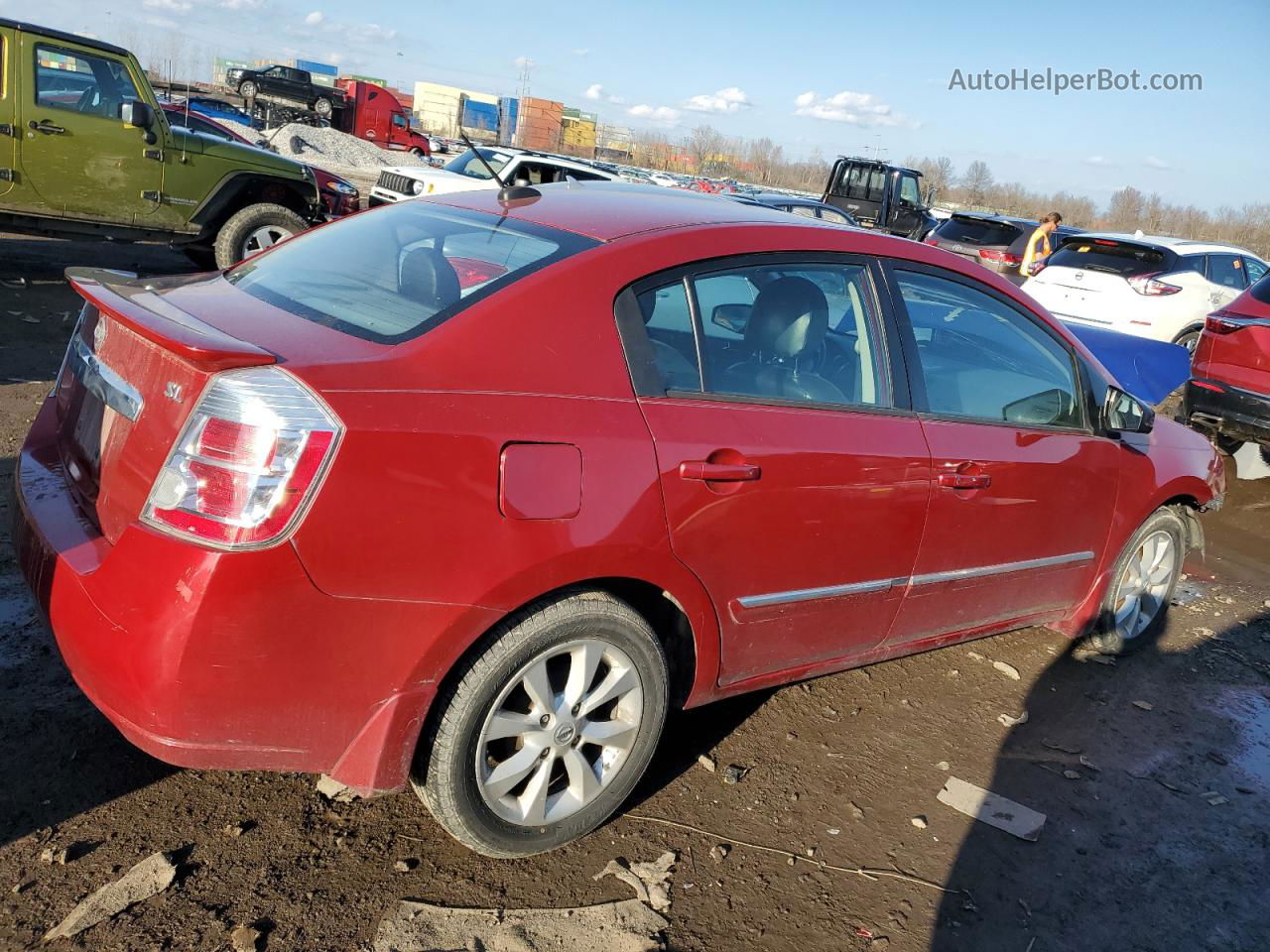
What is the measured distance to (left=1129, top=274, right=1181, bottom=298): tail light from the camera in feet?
35.7

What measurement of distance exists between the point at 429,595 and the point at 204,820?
1.02 m

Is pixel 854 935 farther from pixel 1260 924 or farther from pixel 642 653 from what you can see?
pixel 1260 924

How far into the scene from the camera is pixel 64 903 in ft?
7.67

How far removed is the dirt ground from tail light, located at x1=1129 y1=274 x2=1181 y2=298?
7713mm

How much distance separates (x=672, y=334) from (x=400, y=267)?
2.72 feet

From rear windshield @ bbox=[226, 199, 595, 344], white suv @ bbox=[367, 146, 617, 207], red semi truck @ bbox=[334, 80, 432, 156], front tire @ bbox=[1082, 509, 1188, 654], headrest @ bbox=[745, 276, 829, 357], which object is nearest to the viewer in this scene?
rear windshield @ bbox=[226, 199, 595, 344]

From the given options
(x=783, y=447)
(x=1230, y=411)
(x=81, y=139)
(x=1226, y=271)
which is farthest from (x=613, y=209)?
(x=1226, y=271)

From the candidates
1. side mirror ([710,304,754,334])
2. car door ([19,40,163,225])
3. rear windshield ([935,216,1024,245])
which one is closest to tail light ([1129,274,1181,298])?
rear windshield ([935,216,1024,245])

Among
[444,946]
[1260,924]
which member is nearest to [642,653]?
[444,946]

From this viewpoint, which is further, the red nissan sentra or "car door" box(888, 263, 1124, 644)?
"car door" box(888, 263, 1124, 644)

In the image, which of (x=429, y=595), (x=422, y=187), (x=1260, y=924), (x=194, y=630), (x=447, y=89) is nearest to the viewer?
(x=194, y=630)

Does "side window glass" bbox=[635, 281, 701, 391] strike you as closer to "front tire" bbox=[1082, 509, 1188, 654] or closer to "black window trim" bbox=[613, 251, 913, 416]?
"black window trim" bbox=[613, 251, 913, 416]

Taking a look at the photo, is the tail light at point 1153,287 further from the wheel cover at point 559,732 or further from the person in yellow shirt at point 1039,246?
the wheel cover at point 559,732

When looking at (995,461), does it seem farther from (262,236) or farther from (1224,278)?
(1224,278)
